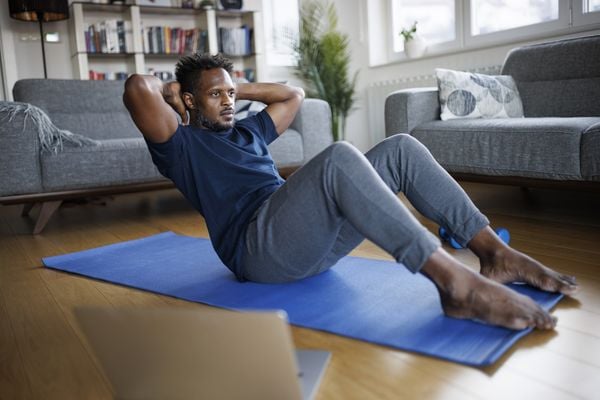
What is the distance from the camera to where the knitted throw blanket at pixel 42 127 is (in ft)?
8.05

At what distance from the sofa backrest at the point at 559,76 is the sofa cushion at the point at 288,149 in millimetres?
1266

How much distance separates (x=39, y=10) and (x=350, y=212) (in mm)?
3934

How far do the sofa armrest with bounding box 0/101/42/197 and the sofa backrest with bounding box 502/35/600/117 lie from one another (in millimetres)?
2518

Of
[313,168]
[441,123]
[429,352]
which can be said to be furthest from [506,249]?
[441,123]

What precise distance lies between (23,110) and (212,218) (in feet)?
5.25

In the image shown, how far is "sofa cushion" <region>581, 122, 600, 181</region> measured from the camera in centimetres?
192

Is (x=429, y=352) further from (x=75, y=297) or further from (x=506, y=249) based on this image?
(x=75, y=297)

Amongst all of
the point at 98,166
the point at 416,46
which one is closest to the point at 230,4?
the point at 416,46


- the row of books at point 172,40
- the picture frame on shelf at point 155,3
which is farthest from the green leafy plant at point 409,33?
the picture frame on shelf at point 155,3

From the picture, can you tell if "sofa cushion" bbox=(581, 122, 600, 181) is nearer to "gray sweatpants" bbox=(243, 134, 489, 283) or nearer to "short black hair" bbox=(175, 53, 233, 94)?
"gray sweatpants" bbox=(243, 134, 489, 283)

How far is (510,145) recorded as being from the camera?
2.21 m

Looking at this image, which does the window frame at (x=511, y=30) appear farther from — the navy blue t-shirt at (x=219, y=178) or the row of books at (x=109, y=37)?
the navy blue t-shirt at (x=219, y=178)

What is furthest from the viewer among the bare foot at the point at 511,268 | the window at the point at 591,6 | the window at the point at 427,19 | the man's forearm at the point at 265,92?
the window at the point at 427,19

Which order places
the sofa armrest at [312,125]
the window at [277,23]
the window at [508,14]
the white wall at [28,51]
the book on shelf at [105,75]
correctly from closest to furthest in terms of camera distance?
the sofa armrest at [312,125]
the window at [508,14]
the white wall at [28,51]
the book on shelf at [105,75]
the window at [277,23]
